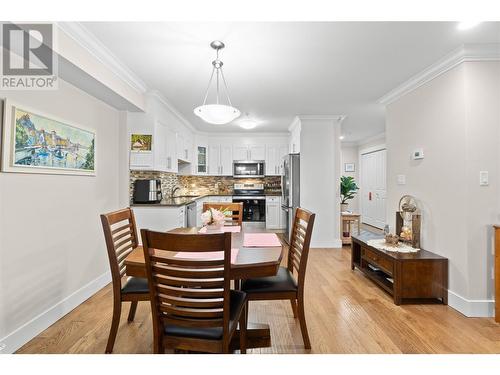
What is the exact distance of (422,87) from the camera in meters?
2.92

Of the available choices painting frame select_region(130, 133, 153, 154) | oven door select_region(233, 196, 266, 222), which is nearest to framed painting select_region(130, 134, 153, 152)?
painting frame select_region(130, 133, 153, 154)

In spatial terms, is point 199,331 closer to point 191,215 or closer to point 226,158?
point 191,215

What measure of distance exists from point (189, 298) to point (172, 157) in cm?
341

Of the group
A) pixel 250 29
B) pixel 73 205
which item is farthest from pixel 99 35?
pixel 73 205

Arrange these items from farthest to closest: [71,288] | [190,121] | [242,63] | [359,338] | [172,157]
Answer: [190,121] < [172,157] < [242,63] < [71,288] < [359,338]

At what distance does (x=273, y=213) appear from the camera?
20.1ft

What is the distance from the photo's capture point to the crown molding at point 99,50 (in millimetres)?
1969

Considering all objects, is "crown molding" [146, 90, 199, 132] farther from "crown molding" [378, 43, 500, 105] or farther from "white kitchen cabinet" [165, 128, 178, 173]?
"crown molding" [378, 43, 500, 105]

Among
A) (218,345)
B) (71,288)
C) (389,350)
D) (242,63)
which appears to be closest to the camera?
(218,345)

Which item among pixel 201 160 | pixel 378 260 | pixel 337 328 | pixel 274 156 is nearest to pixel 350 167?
pixel 274 156

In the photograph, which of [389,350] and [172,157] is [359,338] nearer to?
[389,350]

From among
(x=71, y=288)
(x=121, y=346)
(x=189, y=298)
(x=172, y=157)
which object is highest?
(x=172, y=157)

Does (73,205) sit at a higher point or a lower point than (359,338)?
higher

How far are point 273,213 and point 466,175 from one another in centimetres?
411
